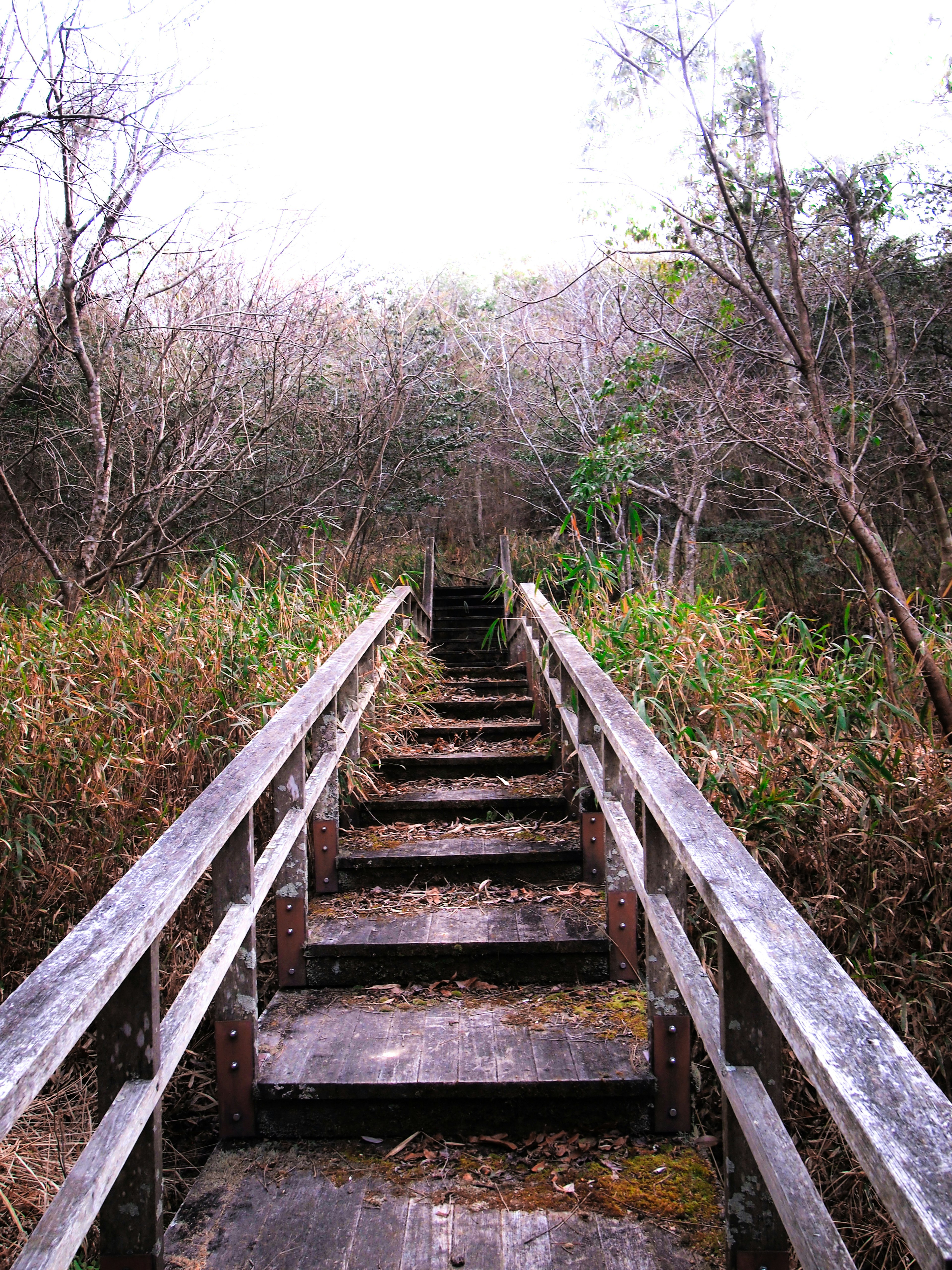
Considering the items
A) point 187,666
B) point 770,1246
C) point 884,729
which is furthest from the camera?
point 187,666

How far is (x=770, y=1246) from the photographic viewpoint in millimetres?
1575

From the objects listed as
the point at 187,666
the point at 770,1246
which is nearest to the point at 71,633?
the point at 187,666

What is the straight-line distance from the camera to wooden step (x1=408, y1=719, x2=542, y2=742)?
5039mm

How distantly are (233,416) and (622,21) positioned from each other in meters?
4.11

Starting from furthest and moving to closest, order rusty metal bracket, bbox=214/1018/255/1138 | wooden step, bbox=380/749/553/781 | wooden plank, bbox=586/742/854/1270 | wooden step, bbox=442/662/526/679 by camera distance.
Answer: wooden step, bbox=442/662/526/679, wooden step, bbox=380/749/553/781, rusty metal bracket, bbox=214/1018/255/1138, wooden plank, bbox=586/742/854/1270

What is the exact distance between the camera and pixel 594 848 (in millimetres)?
3359

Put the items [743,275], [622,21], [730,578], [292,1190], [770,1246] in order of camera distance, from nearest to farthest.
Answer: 1. [770,1246]
2. [292,1190]
3. [622,21]
4. [743,275]
5. [730,578]

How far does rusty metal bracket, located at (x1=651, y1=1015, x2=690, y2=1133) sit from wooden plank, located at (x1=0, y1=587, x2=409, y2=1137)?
118cm

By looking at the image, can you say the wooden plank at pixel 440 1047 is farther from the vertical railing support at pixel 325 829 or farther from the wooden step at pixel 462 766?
the wooden step at pixel 462 766

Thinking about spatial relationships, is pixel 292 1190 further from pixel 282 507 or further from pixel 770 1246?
pixel 282 507

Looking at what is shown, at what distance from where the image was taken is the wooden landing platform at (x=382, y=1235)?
5.94 feet

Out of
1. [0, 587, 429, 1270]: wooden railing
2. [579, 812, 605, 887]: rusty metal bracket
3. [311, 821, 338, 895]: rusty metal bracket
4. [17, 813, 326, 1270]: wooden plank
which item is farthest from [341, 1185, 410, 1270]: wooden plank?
[579, 812, 605, 887]: rusty metal bracket

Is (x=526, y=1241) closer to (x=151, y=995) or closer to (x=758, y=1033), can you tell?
(x=758, y=1033)

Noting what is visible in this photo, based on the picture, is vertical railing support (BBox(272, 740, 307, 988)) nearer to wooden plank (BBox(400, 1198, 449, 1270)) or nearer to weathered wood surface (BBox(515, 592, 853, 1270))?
wooden plank (BBox(400, 1198, 449, 1270))
